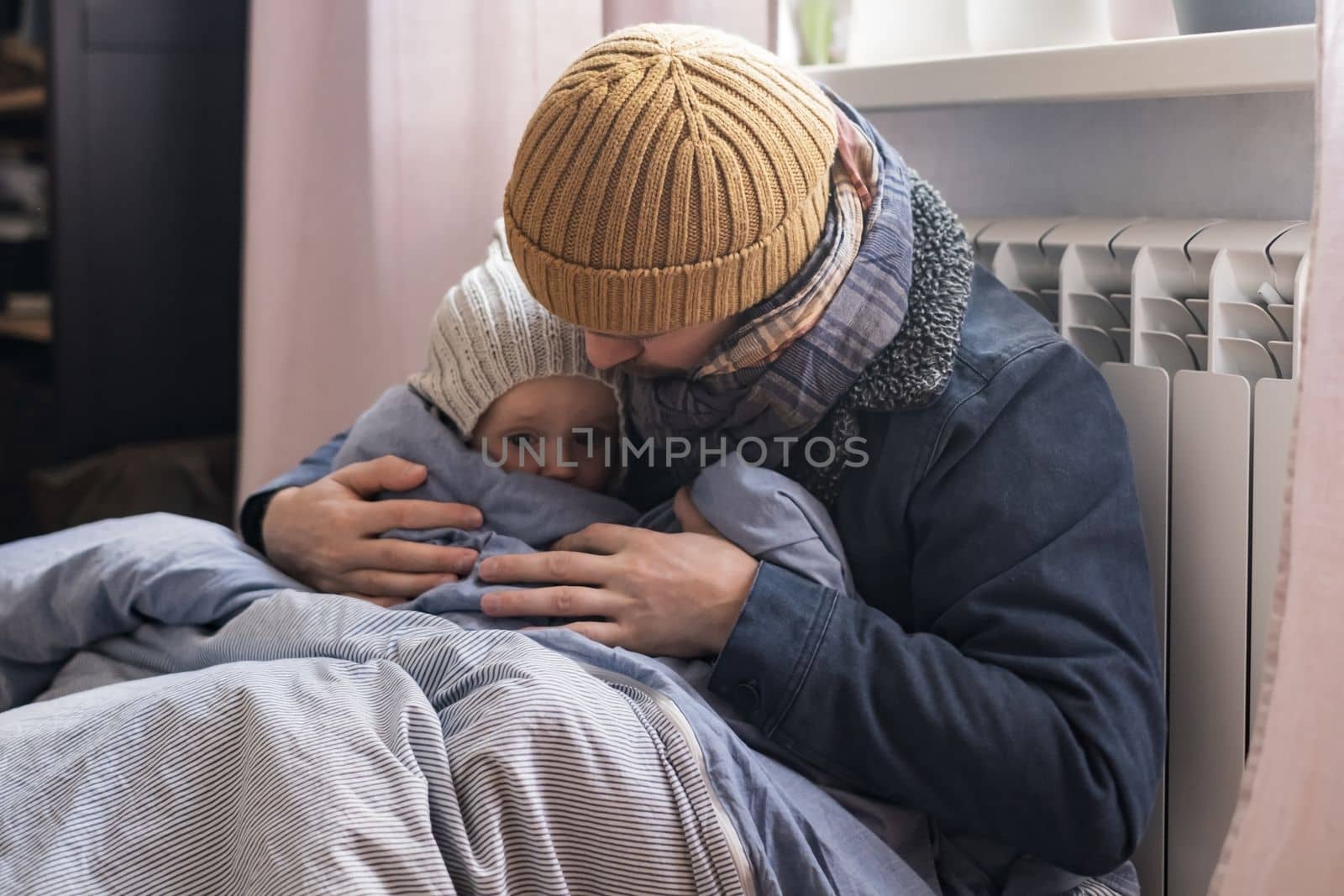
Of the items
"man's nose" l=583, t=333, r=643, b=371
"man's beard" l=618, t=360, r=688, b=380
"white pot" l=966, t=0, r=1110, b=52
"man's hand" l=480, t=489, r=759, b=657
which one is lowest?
"man's hand" l=480, t=489, r=759, b=657

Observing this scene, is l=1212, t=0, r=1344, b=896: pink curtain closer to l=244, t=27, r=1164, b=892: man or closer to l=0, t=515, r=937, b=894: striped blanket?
l=244, t=27, r=1164, b=892: man

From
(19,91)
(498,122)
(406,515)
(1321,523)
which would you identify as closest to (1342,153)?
(1321,523)

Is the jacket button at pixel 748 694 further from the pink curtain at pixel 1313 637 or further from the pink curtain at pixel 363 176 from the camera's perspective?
the pink curtain at pixel 363 176

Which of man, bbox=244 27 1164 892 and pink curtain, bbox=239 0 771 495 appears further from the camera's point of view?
pink curtain, bbox=239 0 771 495

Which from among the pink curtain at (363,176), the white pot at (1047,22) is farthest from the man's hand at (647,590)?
the pink curtain at (363,176)

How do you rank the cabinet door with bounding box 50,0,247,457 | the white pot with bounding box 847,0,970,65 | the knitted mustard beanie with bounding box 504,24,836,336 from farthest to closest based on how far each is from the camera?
1. the cabinet door with bounding box 50,0,247,457
2. the white pot with bounding box 847,0,970,65
3. the knitted mustard beanie with bounding box 504,24,836,336

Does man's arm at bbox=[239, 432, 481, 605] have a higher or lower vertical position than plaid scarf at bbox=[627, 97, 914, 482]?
lower

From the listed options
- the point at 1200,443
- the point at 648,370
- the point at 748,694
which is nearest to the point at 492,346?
the point at 648,370

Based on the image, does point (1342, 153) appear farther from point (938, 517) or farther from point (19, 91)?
point (19, 91)

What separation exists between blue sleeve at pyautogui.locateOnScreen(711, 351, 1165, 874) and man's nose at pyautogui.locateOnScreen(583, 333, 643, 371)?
187 millimetres

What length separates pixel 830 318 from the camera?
885mm

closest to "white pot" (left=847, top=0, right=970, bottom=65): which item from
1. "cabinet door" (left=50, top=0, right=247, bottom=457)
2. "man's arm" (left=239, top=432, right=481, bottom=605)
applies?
"man's arm" (left=239, top=432, right=481, bottom=605)

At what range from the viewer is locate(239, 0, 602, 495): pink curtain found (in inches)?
62.0

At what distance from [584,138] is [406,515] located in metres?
0.39
